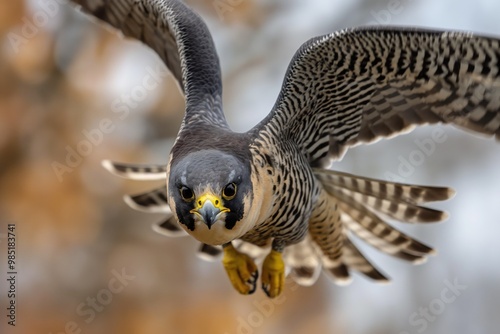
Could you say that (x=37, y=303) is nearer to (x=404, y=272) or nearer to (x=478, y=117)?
(x=404, y=272)

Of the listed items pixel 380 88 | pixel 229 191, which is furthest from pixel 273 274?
pixel 229 191

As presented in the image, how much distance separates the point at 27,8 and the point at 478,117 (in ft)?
27.7

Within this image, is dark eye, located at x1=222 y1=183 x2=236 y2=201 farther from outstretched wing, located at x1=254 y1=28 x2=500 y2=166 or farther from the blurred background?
the blurred background

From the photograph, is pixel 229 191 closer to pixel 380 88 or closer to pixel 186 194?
pixel 186 194

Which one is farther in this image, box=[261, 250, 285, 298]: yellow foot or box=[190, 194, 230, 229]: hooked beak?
box=[261, 250, 285, 298]: yellow foot

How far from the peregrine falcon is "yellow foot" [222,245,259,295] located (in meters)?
0.01

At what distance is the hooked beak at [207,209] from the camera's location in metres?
4.17

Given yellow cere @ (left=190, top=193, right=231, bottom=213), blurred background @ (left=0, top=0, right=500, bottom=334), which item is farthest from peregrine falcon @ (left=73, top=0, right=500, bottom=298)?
blurred background @ (left=0, top=0, right=500, bottom=334)

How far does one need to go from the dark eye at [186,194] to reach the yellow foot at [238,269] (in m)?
1.54

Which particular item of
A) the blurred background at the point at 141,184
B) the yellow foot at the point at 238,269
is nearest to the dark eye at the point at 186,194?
the yellow foot at the point at 238,269

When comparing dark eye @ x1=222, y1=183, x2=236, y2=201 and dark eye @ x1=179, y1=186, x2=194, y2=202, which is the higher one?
dark eye @ x1=222, y1=183, x2=236, y2=201

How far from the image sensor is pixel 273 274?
19.1ft

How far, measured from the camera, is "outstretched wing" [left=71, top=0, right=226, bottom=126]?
5.50 m

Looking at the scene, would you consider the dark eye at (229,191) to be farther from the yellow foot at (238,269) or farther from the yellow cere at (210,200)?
the yellow foot at (238,269)
